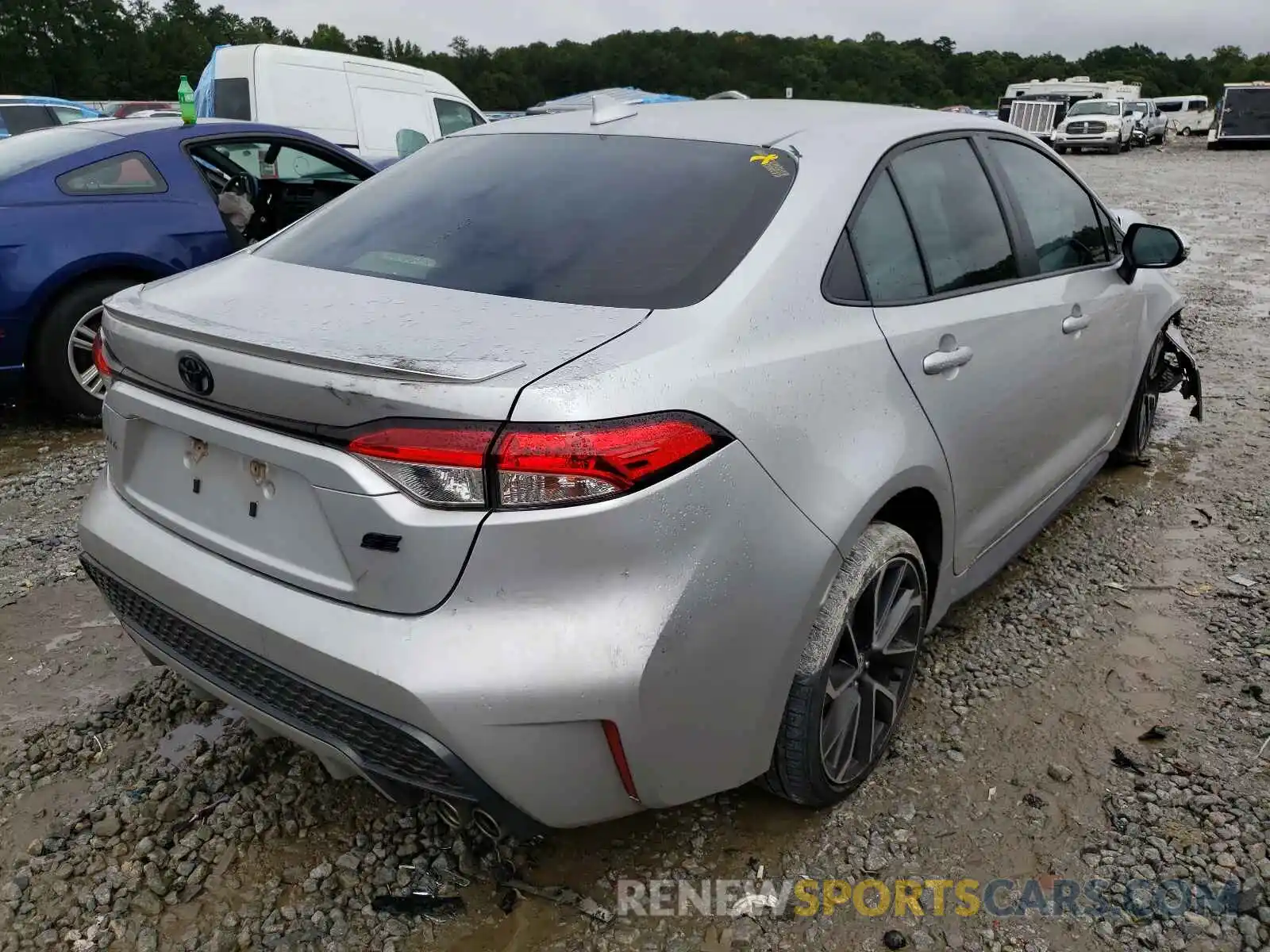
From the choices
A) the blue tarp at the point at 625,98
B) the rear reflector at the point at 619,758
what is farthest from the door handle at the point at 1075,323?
the rear reflector at the point at 619,758

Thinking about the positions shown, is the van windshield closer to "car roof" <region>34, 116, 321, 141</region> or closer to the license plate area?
"car roof" <region>34, 116, 321, 141</region>

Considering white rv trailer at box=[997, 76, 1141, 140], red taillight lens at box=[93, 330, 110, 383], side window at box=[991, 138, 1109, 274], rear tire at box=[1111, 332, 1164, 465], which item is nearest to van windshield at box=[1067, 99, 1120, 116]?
white rv trailer at box=[997, 76, 1141, 140]

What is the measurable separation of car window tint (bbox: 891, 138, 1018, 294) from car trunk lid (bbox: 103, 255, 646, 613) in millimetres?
1041

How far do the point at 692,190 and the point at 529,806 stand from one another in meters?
1.39

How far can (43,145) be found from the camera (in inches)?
200

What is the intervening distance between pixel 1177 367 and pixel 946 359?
295 centimetres

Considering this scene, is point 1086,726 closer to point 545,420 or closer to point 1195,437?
point 545,420

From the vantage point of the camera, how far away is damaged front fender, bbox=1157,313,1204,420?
4.50m

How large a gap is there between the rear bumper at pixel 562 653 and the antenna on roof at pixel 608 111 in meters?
1.38

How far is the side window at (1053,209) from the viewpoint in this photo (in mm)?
3105

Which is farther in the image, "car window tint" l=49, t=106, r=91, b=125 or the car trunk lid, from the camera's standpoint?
"car window tint" l=49, t=106, r=91, b=125

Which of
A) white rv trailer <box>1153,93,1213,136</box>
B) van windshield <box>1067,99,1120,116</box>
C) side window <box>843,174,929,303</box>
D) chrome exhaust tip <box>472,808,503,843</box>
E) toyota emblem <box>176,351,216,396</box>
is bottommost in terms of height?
white rv trailer <box>1153,93,1213,136</box>

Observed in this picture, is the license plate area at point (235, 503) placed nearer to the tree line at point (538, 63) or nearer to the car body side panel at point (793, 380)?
the car body side panel at point (793, 380)

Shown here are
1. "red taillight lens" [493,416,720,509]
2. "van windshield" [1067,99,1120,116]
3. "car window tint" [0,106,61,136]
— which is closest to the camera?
"red taillight lens" [493,416,720,509]
